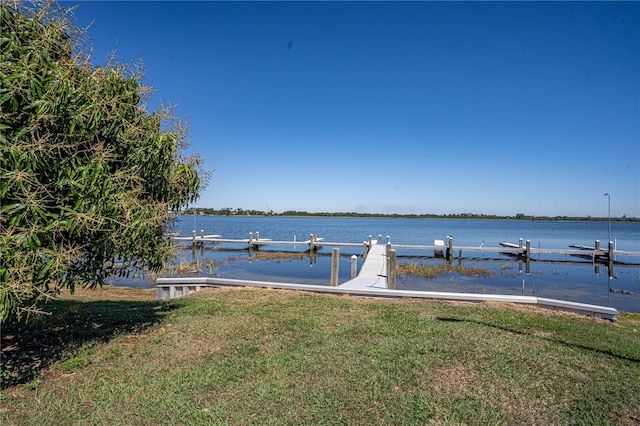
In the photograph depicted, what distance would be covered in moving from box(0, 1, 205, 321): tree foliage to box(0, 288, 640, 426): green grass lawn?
118 centimetres

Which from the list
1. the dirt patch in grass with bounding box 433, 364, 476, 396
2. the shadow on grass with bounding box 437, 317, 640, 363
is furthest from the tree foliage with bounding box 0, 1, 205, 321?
the shadow on grass with bounding box 437, 317, 640, 363

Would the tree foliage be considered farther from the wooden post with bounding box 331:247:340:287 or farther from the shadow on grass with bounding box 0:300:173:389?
the wooden post with bounding box 331:247:340:287

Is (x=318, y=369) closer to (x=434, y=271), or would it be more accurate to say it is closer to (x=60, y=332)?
(x=60, y=332)

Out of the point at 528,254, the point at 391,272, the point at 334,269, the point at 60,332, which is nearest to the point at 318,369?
the point at 60,332

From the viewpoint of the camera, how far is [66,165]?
14.0 ft

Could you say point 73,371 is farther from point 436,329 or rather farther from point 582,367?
point 582,367

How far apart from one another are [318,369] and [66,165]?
3.87 meters

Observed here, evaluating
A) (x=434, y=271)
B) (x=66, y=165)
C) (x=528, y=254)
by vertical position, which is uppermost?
(x=66, y=165)

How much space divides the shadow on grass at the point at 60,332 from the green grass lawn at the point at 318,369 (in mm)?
32

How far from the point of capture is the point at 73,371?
454 centimetres

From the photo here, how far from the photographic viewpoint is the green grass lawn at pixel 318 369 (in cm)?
361

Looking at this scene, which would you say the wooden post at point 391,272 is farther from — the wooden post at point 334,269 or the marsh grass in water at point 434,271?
the marsh grass in water at point 434,271

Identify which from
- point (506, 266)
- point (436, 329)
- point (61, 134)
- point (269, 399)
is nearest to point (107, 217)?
point (61, 134)

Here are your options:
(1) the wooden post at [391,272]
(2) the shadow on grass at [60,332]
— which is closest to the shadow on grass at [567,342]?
(1) the wooden post at [391,272]
